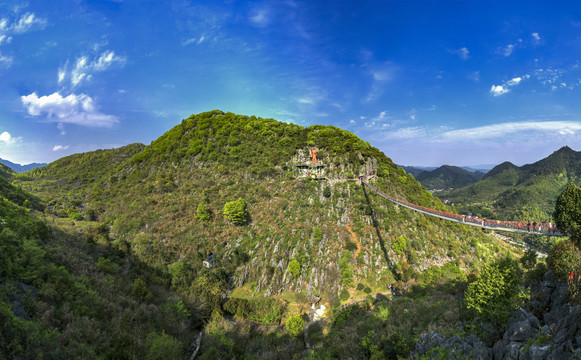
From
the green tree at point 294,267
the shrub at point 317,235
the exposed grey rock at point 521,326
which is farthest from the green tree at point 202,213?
the exposed grey rock at point 521,326

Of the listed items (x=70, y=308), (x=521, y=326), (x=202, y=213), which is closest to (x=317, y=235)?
(x=202, y=213)

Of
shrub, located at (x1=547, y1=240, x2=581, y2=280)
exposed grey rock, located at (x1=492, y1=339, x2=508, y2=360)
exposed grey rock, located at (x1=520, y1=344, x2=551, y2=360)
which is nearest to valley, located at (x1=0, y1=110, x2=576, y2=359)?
exposed grey rock, located at (x1=492, y1=339, x2=508, y2=360)

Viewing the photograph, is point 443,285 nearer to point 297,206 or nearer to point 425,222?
point 425,222

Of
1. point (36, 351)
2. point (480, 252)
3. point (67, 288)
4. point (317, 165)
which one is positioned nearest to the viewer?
point (36, 351)

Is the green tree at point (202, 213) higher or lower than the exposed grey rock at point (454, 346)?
higher

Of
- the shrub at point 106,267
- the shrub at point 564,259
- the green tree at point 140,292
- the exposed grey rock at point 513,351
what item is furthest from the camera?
the shrub at point 106,267

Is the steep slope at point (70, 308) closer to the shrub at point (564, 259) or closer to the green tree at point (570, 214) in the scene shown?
the shrub at point (564, 259)


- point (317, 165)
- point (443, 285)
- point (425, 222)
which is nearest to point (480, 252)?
point (425, 222)
